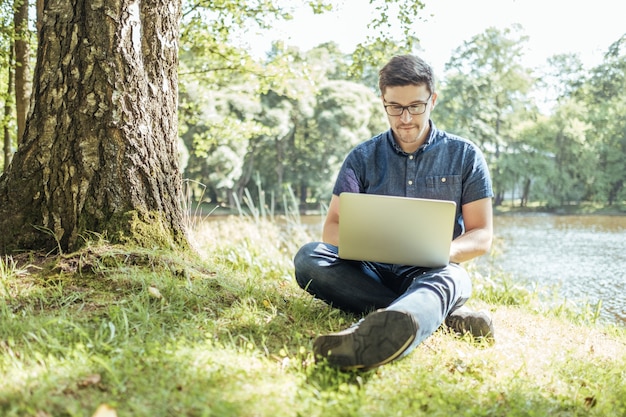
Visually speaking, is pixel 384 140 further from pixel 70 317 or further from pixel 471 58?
pixel 471 58

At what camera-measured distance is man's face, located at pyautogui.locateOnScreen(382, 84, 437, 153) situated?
8.07 feet

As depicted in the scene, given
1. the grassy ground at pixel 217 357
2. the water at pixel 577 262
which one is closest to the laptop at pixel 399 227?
the grassy ground at pixel 217 357

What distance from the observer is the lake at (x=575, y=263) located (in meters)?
5.90

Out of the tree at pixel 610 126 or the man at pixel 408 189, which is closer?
the man at pixel 408 189

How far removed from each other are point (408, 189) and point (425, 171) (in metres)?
0.11

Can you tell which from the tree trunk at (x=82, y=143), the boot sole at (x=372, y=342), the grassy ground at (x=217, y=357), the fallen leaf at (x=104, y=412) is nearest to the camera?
the fallen leaf at (x=104, y=412)

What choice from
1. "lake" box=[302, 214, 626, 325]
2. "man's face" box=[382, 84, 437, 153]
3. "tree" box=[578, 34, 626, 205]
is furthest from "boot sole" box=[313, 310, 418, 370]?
"tree" box=[578, 34, 626, 205]

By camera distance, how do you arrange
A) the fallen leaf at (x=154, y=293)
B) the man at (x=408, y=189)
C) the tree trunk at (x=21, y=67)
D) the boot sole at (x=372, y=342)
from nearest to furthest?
the boot sole at (x=372, y=342)
the fallen leaf at (x=154, y=293)
the man at (x=408, y=189)
the tree trunk at (x=21, y=67)

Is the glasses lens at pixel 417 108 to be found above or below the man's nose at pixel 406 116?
above

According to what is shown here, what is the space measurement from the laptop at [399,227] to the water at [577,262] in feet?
8.63

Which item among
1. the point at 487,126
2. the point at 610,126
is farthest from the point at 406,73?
the point at 487,126

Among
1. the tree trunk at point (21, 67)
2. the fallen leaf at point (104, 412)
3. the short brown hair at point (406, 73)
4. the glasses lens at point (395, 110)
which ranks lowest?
the fallen leaf at point (104, 412)

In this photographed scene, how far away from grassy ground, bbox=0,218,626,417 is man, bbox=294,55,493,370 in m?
0.13

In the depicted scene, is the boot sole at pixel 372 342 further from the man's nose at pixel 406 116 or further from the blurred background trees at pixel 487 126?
the blurred background trees at pixel 487 126
